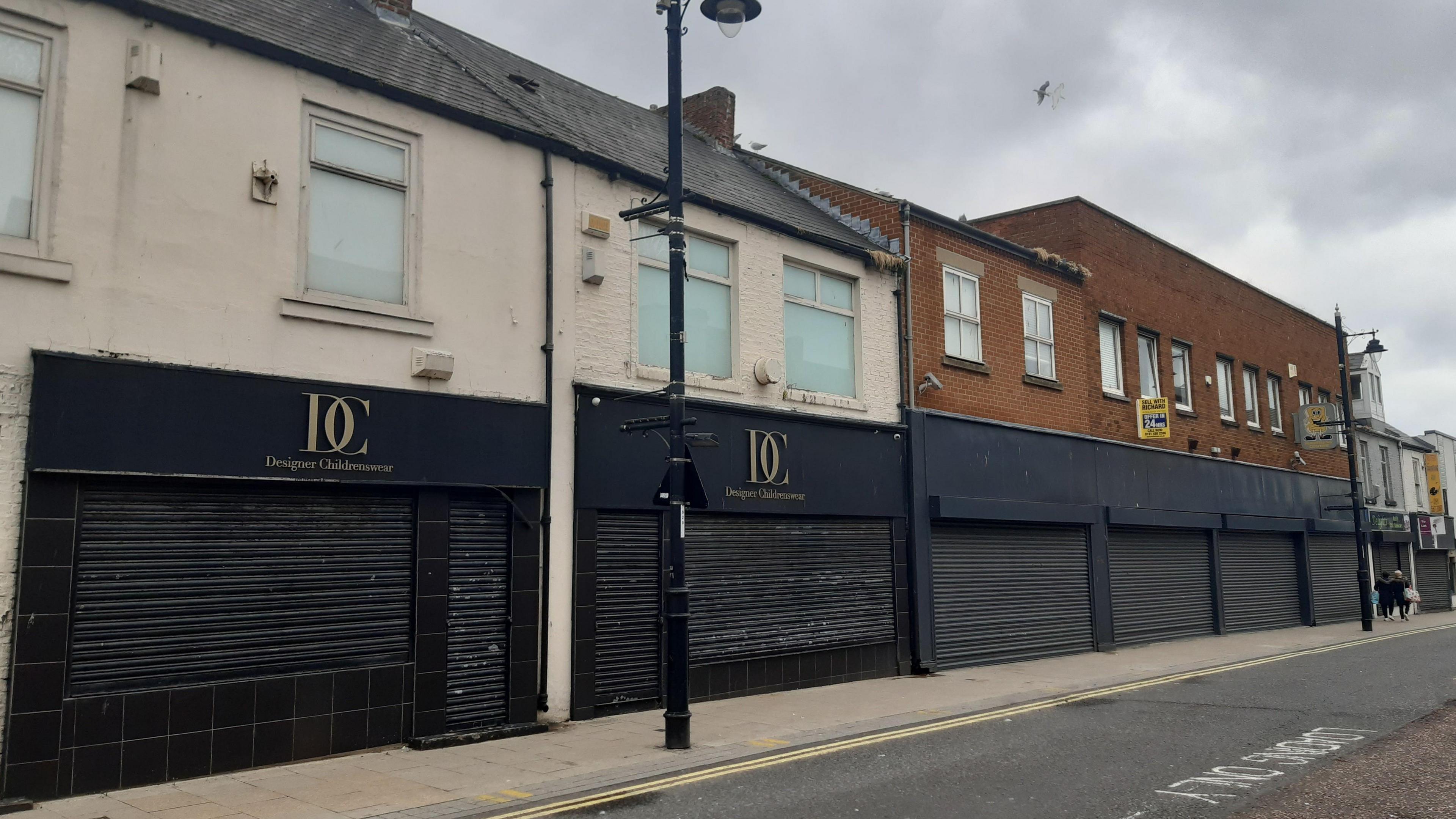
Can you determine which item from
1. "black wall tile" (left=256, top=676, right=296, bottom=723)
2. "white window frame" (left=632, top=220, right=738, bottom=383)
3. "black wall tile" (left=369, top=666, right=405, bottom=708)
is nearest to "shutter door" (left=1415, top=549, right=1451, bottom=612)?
"white window frame" (left=632, top=220, right=738, bottom=383)

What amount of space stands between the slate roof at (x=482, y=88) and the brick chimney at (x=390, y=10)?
0.50 feet

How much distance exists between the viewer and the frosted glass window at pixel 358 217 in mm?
10359

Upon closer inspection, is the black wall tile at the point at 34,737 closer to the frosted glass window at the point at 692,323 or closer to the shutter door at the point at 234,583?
the shutter door at the point at 234,583

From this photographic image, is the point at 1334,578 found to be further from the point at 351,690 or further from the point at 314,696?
the point at 314,696

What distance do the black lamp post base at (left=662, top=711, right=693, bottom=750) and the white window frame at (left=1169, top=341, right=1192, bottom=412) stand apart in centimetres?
1891

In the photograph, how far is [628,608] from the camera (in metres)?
12.6

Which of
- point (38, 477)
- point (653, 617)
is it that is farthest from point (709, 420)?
point (38, 477)

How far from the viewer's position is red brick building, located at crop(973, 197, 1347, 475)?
22.6m

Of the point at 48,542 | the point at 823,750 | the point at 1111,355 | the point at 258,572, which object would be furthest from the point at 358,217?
the point at 1111,355

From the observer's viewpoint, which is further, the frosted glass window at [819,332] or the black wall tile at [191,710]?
the frosted glass window at [819,332]

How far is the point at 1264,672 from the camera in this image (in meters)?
16.4

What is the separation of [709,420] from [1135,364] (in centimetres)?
1358

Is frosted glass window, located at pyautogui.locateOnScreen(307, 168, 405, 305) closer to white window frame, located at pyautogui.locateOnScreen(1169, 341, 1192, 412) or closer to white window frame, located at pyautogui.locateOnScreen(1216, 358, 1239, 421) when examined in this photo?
white window frame, located at pyautogui.locateOnScreen(1169, 341, 1192, 412)

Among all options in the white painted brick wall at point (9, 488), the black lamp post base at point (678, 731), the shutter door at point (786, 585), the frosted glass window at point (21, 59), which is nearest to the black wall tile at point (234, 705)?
the white painted brick wall at point (9, 488)
